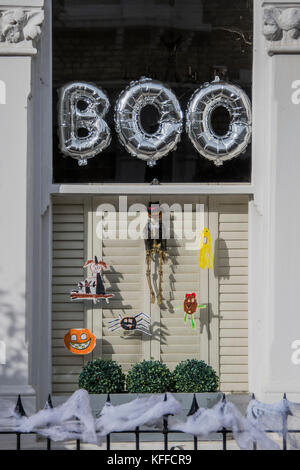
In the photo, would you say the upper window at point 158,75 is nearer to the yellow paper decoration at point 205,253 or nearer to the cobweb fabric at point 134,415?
the yellow paper decoration at point 205,253

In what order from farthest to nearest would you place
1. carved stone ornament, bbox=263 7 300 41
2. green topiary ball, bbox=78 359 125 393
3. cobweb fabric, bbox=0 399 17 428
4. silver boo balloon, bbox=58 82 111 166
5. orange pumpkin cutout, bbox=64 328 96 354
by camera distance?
orange pumpkin cutout, bbox=64 328 96 354
silver boo balloon, bbox=58 82 111 166
green topiary ball, bbox=78 359 125 393
carved stone ornament, bbox=263 7 300 41
cobweb fabric, bbox=0 399 17 428

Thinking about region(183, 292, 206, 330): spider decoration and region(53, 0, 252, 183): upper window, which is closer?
region(53, 0, 252, 183): upper window

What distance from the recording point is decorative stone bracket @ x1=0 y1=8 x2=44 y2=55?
30.5 ft

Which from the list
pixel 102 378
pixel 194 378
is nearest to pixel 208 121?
pixel 194 378

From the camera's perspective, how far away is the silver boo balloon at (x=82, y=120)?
9.85 m

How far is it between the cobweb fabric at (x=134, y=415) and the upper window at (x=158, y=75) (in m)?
4.08

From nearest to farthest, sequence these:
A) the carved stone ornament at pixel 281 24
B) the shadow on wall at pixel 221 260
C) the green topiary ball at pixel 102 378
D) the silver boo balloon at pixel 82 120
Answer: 1. the carved stone ornament at pixel 281 24
2. the green topiary ball at pixel 102 378
3. the silver boo balloon at pixel 82 120
4. the shadow on wall at pixel 221 260

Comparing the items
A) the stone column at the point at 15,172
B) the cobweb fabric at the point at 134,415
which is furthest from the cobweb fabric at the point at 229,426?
the stone column at the point at 15,172

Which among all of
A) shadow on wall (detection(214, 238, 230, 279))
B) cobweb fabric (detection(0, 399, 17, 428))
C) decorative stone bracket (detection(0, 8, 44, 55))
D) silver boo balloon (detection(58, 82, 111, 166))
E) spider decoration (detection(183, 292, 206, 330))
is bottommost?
cobweb fabric (detection(0, 399, 17, 428))

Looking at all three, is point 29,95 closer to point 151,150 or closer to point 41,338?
point 151,150

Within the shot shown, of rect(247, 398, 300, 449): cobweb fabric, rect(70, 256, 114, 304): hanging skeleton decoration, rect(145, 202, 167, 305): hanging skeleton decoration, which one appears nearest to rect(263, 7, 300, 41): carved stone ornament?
A: rect(145, 202, 167, 305): hanging skeleton decoration

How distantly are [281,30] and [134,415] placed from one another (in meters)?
5.64

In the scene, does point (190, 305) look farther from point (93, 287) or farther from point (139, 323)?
point (93, 287)

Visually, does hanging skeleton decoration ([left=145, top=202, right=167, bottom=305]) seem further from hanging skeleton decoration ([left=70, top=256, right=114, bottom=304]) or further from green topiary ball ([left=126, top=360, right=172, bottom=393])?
green topiary ball ([left=126, top=360, right=172, bottom=393])
